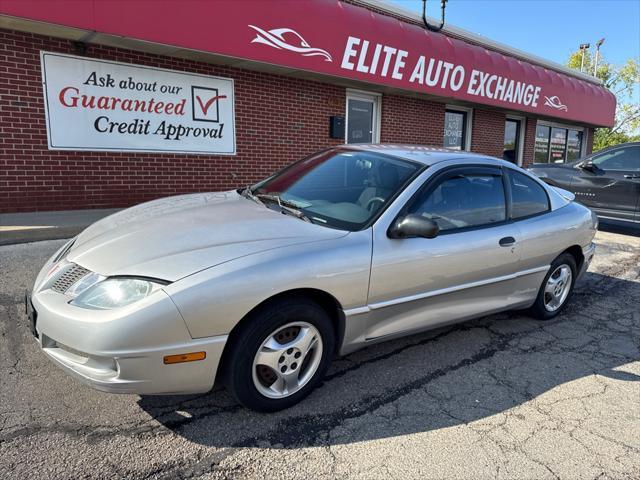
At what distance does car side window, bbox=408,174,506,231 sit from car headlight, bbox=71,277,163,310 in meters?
1.73

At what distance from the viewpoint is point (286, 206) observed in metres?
3.16

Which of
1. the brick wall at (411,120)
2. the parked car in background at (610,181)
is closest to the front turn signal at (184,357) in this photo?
the parked car in background at (610,181)

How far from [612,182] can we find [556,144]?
31.9ft

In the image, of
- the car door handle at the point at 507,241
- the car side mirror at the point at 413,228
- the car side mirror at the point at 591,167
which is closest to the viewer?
the car side mirror at the point at 413,228

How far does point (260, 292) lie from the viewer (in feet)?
7.57

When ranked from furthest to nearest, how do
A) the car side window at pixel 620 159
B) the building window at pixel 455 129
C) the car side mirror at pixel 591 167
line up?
the building window at pixel 455 129 → the car side mirror at pixel 591 167 → the car side window at pixel 620 159

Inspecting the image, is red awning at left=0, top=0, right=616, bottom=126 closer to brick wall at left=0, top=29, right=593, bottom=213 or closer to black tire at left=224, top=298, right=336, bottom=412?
brick wall at left=0, top=29, right=593, bottom=213

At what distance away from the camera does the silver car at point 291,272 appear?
2166mm

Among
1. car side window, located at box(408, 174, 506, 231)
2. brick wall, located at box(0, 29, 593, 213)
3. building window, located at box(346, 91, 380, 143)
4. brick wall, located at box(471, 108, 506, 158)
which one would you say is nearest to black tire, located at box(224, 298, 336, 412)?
car side window, located at box(408, 174, 506, 231)

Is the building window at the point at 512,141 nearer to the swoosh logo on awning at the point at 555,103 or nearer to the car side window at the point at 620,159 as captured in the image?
the swoosh logo on awning at the point at 555,103

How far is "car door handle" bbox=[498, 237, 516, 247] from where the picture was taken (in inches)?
137

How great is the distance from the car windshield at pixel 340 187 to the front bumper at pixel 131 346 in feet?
3.66

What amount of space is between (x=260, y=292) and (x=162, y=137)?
238 inches

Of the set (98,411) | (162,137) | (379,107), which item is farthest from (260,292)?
(379,107)
